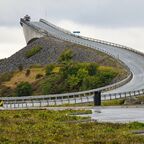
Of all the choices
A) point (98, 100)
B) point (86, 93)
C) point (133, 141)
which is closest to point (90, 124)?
point (133, 141)

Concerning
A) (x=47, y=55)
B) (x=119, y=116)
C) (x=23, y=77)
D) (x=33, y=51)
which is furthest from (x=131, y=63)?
(x=119, y=116)

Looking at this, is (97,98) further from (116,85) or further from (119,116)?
(116,85)

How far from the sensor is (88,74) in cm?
13150

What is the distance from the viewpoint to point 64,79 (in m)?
132

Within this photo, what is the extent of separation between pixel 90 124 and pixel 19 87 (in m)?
94.9

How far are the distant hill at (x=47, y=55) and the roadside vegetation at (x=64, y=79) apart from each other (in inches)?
286

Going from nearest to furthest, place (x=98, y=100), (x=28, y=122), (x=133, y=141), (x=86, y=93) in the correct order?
(x=133, y=141)
(x=28, y=122)
(x=98, y=100)
(x=86, y=93)

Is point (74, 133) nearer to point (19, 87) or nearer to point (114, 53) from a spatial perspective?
point (19, 87)

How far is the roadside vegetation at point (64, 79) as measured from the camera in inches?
4862

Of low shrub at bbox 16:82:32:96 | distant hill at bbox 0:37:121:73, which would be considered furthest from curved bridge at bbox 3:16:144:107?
low shrub at bbox 16:82:32:96

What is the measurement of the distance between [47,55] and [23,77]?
28.4 meters

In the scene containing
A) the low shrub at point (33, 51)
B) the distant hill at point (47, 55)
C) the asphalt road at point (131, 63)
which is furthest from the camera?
the low shrub at point (33, 51)

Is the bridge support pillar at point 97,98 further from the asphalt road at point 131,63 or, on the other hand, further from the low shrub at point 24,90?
the low shrub at point 24,90

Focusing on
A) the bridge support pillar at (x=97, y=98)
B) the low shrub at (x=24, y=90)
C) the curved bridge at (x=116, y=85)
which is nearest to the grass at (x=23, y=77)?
the low shrub at (x=24, y=90)
